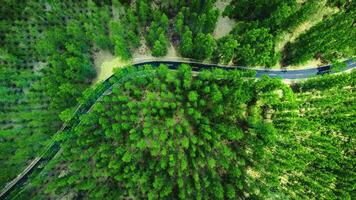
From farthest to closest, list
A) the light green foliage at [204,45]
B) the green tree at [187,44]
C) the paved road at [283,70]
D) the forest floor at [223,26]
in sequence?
the forest floor at [223,26] → the paved road at [283,70] → the green tree at [187,44] → the light green foliage at [204,45]

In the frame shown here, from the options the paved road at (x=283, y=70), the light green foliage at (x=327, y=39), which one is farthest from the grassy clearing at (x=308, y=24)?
the paved road at (x=283, y=70)

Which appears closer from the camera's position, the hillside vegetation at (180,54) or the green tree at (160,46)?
the hillside vegetation at (180,54)

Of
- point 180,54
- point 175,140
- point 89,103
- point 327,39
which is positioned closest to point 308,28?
point 327,39

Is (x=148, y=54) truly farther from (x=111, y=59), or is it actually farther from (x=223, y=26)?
(x=223, y=26)

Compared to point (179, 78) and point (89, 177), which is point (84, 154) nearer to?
point (89, 177)

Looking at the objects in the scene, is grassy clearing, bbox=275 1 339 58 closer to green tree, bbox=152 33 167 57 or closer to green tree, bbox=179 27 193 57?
green tree, bbox=179 27 193 57

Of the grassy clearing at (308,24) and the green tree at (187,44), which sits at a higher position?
the grassy clearing at (308,24)

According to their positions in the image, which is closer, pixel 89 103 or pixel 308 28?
pixel 89 103

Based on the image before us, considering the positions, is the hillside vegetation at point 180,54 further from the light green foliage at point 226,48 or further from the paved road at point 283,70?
the paved road at point 283,70
